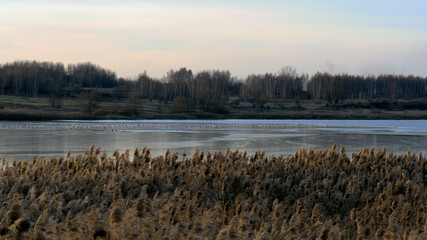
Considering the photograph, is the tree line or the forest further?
the tree line

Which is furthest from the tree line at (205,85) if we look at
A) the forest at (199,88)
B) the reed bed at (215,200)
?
the reed bed at (215,200)

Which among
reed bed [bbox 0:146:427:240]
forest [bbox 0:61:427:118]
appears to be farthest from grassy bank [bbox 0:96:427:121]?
reed bed [bbox 0:146:427:240]

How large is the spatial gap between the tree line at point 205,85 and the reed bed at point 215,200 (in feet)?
242

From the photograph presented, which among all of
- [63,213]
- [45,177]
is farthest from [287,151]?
[63,213]

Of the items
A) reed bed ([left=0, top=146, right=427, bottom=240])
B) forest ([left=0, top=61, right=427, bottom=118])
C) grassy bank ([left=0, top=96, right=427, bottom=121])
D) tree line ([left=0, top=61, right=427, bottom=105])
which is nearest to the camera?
reed bed ([left=0, top=146, right=427, bottom=240])

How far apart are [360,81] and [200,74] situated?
5631 centimetres

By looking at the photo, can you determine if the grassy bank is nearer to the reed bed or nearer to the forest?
the forest

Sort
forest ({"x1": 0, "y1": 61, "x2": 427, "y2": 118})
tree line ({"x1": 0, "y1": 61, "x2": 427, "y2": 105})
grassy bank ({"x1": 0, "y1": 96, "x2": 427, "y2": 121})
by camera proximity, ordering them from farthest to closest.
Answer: tree line ({"x1": 0, "y1": 61, "x2": 427, "y2": 105}) < forest ({"x1": 0, "y1": 61, "x2": 427, "y2": 118}) < grassy bank ({"x1": 0, "y1": 96, "x2": 427, "y2": 121})

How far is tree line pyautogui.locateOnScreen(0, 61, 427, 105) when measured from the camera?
385 ft

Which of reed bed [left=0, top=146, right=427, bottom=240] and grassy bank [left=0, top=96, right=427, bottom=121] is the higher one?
reed bed [left=0, top=146, right=427, bottom=240]

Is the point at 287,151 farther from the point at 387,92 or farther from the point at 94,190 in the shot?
the point at 387,92

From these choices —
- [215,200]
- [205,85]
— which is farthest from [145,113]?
[215,200]

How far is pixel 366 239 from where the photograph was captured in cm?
779

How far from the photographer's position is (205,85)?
429 ft
